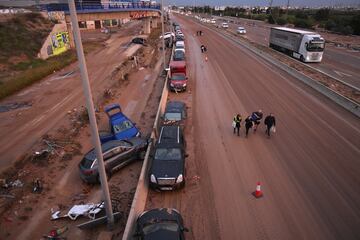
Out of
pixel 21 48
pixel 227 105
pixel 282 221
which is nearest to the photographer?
pixel 282 221

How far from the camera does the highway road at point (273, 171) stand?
10602 millimetres

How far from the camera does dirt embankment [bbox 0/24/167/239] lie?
1145 cm

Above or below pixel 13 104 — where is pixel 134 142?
above

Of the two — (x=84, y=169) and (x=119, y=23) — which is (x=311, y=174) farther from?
(x=119, y=23)

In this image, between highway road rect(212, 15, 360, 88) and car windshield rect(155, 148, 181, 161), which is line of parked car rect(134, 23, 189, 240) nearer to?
car windshield rect(155, 148, 181, 161)

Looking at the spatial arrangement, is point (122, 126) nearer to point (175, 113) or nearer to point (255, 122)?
point (175, 113)

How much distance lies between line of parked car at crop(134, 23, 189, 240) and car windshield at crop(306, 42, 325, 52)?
2452 centimetres

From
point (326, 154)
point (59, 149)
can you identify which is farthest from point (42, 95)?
point (326, 154)

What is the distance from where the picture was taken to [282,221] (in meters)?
10.7

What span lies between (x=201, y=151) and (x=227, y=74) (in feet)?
59.4

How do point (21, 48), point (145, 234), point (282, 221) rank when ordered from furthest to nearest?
point (21, 48) → point (282, 221) → point (145, 234)

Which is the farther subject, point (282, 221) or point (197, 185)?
point (197, 185)

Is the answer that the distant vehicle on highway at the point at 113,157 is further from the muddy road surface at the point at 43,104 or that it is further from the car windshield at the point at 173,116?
the muddy road surface at the point at 43,104

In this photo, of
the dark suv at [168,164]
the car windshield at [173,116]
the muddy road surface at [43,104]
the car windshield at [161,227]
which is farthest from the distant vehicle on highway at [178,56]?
the car windshield at [161,227]
